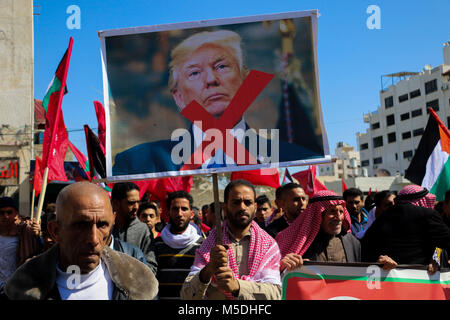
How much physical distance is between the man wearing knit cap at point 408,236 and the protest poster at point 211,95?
4.93 ft

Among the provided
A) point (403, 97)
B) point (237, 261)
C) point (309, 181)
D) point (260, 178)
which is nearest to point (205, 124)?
point (237, 261)

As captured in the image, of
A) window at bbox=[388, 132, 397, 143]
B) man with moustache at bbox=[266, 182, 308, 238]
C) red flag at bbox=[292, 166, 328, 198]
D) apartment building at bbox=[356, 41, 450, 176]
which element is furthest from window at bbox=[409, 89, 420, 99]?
man with moustache at bbox=[266, 182, 308, 238]

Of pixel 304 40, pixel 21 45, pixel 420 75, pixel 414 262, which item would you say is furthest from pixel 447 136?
pixel 420 75

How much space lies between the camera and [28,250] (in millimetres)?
4395

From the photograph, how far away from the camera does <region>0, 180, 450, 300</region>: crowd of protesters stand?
2.13 m

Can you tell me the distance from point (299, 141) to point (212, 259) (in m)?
0.92

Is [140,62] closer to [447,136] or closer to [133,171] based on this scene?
[133,171]

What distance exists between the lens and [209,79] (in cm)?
312

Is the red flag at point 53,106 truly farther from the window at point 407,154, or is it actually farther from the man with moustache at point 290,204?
the window at point 407,154

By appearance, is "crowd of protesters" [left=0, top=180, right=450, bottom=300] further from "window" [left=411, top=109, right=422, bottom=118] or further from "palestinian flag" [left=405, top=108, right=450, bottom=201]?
"window" [left=411, top=109, right=422, bottom=118]

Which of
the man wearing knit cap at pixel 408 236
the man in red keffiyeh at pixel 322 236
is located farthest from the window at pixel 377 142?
the man in red keffiyeh at pixel 322 236

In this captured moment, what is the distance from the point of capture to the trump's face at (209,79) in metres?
3.09

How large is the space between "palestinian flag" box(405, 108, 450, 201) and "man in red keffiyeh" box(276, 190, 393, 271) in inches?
149
